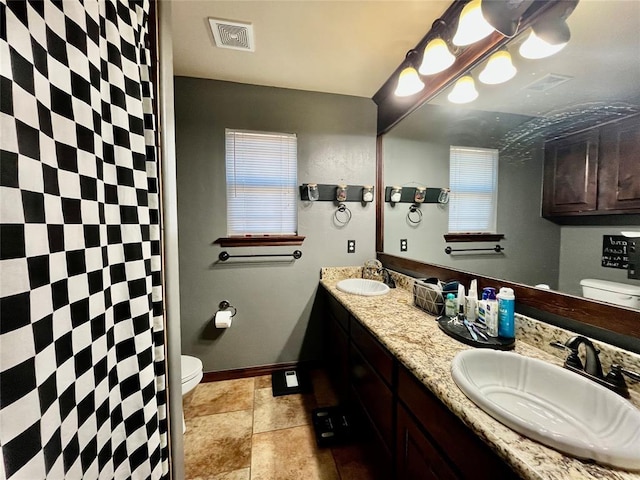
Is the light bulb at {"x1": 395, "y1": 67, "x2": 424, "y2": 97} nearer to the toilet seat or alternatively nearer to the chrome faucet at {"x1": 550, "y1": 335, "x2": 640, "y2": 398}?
the chrome faucet at {"x1": 550, "y1": 335, "x2": 640, "y2": 398}

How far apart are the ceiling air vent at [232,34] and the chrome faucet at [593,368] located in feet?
7.02

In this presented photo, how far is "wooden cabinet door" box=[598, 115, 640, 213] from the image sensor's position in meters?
0.80

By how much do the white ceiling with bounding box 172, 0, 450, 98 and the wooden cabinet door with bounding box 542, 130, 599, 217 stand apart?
955mm

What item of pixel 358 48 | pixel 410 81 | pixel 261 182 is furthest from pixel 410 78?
pixel 261 182

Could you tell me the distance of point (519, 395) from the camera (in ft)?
2.76

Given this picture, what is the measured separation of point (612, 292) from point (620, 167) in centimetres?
42

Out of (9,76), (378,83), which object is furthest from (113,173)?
(378,83)

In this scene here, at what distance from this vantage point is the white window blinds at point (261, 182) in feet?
6.93

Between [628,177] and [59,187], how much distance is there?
1.56 metres

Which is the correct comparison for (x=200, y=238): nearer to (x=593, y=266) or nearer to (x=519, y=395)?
(x=519, y=395)

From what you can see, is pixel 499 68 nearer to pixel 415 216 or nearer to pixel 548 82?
pixel 548 82

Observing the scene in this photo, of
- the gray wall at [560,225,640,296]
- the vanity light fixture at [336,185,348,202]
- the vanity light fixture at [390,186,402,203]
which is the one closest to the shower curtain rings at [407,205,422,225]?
the vanity light fixture at [390,186,402,203]

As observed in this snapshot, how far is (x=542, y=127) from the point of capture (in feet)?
3.63

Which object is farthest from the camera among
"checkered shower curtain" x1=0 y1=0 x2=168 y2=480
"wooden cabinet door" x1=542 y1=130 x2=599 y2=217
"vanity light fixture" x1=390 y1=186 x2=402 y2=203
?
"vanity light fixture" x1=390 y1=186 x2=402 y2=203
